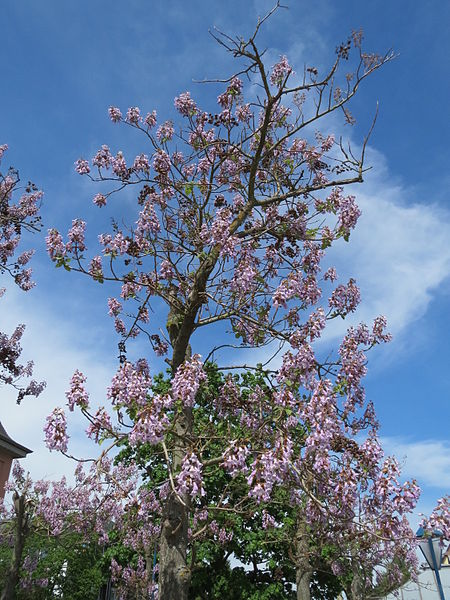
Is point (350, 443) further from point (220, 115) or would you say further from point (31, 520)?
point (31, 520)

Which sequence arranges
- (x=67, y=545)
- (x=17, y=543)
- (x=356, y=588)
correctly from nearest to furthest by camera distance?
1. (x=17, y=543)
2. (x=356, y=588)
3. (x=67, y=545)

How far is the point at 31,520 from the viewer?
1291 centimetres

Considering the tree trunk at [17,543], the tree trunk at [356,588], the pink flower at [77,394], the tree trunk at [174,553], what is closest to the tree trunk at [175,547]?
the tree trunk at [174,553]

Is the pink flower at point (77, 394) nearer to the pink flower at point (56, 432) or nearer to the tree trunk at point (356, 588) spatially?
the pink flower at point (56, 432)

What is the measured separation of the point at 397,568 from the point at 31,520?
31.8 feet

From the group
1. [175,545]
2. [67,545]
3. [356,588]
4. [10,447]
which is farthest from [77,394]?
[10,447]

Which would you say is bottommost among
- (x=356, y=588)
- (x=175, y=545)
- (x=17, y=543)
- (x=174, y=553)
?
(x=174, y=553)

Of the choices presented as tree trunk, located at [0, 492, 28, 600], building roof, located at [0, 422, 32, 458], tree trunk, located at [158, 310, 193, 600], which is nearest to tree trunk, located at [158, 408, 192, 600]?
tree trunk, located at [158, 310, 193, 600]

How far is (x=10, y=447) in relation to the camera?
3044 centimetres

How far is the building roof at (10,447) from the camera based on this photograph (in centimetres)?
2996

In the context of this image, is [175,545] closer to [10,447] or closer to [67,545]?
[67,545]

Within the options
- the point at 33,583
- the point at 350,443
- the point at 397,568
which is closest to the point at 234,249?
the point at 350,443

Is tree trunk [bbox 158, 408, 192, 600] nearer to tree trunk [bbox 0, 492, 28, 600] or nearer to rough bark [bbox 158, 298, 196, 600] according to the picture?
rough bark [bbox 158, 298, 196, 600]

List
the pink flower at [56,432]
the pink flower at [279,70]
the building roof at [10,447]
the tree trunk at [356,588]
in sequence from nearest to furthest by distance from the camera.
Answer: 1. the pink flower at [56,432]
2. the pink flower at [279,70]
3. the tree trunk at [356,588]
4. the building roof at [10,447]
